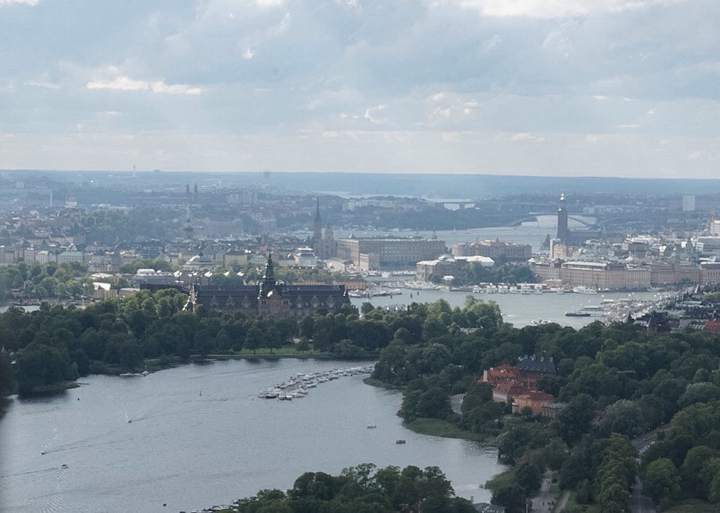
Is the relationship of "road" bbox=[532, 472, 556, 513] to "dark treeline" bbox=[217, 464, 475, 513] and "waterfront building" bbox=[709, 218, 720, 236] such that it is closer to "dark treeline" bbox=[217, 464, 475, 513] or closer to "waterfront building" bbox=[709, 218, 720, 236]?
"dark treeline" bbox=[217, 464, 475, 513]

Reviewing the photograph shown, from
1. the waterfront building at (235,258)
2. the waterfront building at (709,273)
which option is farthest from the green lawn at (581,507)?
the waterfront building at (235,258)

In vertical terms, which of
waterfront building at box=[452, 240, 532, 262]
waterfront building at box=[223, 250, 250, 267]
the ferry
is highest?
the ferry

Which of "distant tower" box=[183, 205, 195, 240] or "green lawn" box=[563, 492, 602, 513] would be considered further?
"distant tower" box=[183, 205, 195, 240]

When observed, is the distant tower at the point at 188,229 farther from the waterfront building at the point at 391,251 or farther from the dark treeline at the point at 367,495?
the dark treeline at the point at 367,495

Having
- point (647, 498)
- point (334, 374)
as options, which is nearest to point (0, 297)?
point (647, 498)

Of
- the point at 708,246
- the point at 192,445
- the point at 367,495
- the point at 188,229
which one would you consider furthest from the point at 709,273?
the point at 367,495

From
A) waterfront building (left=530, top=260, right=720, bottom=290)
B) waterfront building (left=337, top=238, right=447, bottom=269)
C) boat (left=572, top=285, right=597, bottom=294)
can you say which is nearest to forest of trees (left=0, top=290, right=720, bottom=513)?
boat (left=572, top=285, right=597, bottom=294)

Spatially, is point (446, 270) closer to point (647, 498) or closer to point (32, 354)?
point (32, 354)

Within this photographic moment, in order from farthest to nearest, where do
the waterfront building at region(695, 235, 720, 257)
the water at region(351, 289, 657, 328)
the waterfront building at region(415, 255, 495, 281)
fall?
the waterfront building at region(695, 235, 720, 257)
the waterfront building at region(415, 255, 495, 281)
the water at region(351, 289, 657, 328)

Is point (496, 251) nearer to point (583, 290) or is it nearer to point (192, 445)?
point (583, 290)
